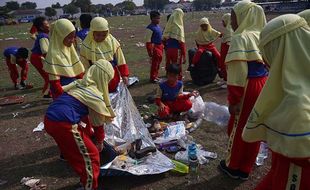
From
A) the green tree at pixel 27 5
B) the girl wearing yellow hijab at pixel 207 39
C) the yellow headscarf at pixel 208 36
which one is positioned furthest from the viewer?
the green tree at pixel 27 5

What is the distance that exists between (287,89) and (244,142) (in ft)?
6.26

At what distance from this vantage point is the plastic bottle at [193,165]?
13.7ft

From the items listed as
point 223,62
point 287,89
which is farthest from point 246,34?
point 223,62

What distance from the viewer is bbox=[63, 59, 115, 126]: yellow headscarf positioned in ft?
11.8

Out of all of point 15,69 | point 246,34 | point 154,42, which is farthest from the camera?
point 15,69

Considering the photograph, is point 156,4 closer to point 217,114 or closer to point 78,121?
point 217,114

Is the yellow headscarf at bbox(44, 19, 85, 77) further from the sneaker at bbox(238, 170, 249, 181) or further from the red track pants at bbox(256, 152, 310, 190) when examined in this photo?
the red track pants at bbox(256, 152, 310, 190)

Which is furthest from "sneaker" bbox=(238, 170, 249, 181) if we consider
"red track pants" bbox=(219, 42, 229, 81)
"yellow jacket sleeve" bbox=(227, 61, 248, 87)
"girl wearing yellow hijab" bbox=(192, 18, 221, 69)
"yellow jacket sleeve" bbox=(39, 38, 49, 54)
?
"yellow jacket sleeve" bbox=(39, 38, 49, 54)

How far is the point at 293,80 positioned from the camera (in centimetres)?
200

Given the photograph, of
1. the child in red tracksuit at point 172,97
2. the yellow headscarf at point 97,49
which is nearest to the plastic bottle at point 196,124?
the child in red tracksuit at point 172,97

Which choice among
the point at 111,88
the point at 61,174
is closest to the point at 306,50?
the point at 61,174

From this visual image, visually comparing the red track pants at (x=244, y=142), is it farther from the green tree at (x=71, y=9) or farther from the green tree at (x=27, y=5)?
the green tree at (x=27, y=5)

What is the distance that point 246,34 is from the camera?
357cm

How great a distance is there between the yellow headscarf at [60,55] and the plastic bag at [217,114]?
8.59 feet
